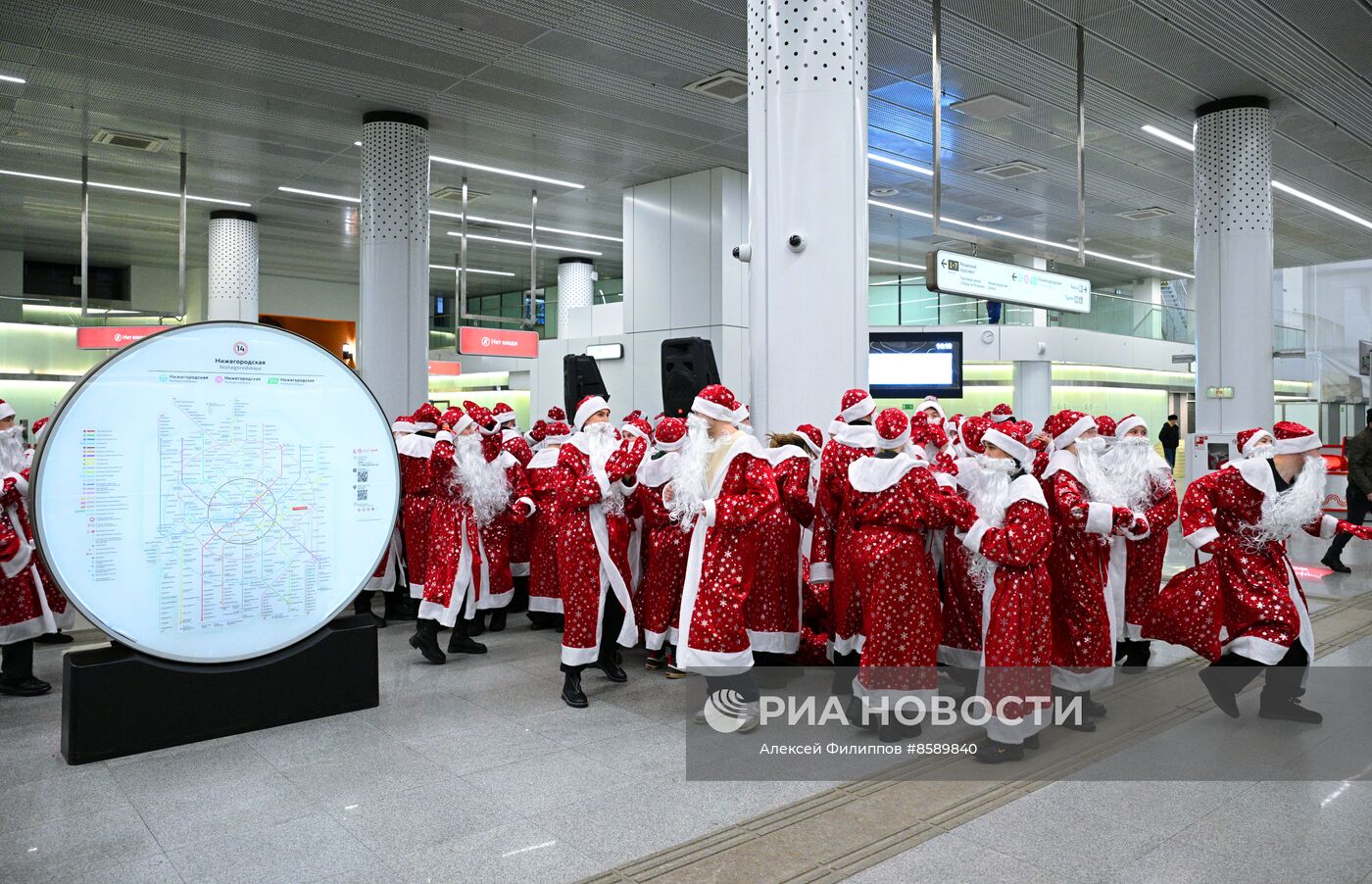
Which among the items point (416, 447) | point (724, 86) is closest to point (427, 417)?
point (416, 447)

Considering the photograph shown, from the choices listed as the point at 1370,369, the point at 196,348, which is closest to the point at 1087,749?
the point at 196,348

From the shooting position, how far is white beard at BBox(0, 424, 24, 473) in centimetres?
489

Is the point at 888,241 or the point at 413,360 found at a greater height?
the point at 888,241

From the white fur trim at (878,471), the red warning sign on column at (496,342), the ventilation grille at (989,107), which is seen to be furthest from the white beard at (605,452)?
the red warning sign on column at (496,342)

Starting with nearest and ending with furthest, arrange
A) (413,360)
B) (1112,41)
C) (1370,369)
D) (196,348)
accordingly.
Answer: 1. (196,348)
2. (1112,41)
3. (413,360)
4. (1370,369)

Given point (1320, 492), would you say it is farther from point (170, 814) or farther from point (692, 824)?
point (170, 814)

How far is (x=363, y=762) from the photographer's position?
3.61 metres

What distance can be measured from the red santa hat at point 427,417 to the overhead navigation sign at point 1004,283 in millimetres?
3865

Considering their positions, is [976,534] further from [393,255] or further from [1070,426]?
[393,255]

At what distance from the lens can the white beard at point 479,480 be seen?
5.37 m

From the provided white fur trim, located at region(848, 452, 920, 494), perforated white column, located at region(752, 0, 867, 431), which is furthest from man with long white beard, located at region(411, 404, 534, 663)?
white fur trim, located at region(848, 452, 920, 494)

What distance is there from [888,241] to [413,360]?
1024 cm

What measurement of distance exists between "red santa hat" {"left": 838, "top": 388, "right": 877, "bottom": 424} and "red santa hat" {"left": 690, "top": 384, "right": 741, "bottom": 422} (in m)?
0.50

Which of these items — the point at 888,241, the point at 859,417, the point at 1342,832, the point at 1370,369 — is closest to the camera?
the point at 1342,832
